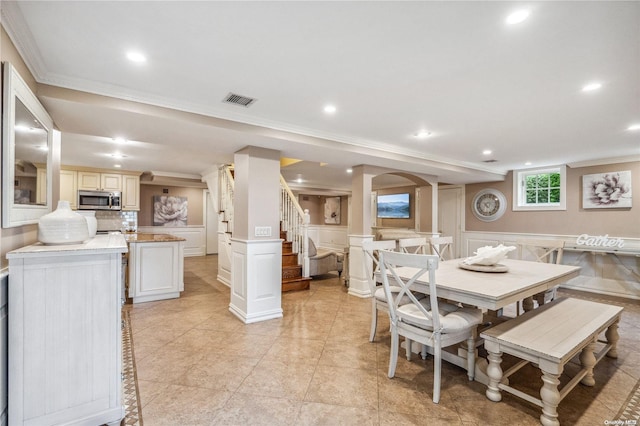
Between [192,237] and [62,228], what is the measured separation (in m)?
7.57

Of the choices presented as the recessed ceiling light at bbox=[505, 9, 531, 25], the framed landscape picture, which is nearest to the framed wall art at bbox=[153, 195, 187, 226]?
the recessed ceiling light at bbox=[505, 9, 531, 25]

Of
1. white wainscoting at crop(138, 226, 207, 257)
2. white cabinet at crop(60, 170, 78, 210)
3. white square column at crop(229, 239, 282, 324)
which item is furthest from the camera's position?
white wainscoting at crop(138, 226, 207, 257)

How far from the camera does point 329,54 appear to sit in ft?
6.29

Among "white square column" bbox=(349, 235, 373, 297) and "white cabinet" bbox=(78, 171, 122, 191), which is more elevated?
"white cabinet" bbox=(78, 171, 122, 191)

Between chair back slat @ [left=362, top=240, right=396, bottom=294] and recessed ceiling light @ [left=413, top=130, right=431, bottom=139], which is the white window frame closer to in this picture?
recessed ceiling light @ [left=413, top=130, right=431, bottom=139]

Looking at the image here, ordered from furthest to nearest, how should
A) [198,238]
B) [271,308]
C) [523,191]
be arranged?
[198,238], [523,191], [271,308]

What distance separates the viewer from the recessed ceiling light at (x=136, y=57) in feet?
6.29

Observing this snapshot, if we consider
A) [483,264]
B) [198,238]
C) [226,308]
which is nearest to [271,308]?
[226,308]

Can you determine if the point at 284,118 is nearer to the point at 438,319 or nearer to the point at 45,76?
the point at 45,76

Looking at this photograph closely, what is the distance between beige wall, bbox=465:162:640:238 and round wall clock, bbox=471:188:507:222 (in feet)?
0.30

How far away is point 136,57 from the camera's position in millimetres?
1967

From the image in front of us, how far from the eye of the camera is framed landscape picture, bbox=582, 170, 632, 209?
4871 mm

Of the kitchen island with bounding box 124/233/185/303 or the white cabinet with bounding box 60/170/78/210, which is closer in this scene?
the kitchen island with bounding box 124/233/185/303

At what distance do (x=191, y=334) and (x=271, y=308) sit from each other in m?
0.96
